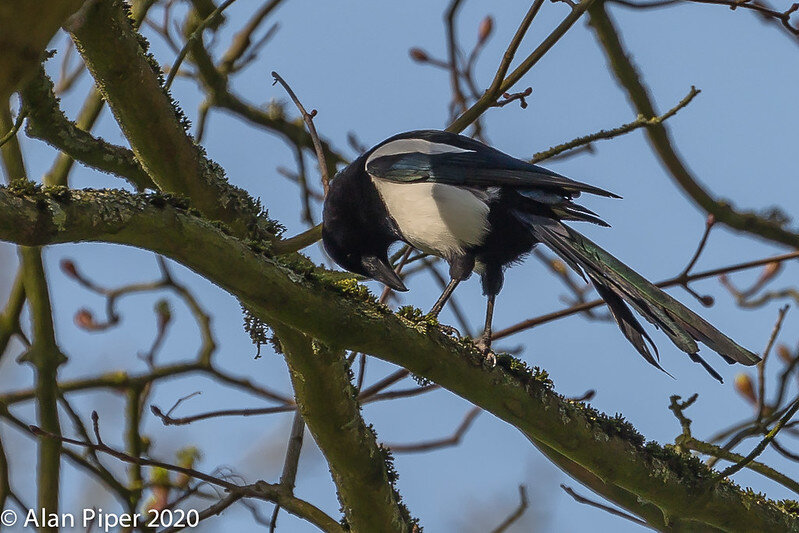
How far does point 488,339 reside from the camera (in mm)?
2990

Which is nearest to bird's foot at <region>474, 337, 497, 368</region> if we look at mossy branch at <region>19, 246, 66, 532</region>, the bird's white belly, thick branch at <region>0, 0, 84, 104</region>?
the bird's white belly

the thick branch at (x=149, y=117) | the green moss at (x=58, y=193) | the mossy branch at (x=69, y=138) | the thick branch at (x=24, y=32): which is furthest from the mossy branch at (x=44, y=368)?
the thick branch at (x=24, y=32)

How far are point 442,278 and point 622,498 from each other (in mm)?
1429

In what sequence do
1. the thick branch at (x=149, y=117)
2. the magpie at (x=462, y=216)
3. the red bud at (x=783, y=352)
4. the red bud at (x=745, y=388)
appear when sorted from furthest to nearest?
the red bud at (x=783, y=352) → the red bud at (x=745, y=388) → the magpie at (x=462, y=216) → the thick branch at (x=149, y=117)

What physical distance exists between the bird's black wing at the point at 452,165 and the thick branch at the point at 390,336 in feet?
3.21

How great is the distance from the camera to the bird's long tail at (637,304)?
7.99ft

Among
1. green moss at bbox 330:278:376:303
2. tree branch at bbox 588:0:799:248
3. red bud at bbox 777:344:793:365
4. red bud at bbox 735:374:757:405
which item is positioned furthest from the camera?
red bud at bbox 777:344:793:365

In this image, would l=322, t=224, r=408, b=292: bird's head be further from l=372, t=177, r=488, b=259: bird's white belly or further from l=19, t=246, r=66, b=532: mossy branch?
l=19, t=246, r=66, b=532: mossy branch

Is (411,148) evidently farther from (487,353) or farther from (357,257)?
(487,353)

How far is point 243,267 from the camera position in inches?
76.6

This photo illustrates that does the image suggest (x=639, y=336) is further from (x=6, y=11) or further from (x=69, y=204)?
(x=6, y=11)

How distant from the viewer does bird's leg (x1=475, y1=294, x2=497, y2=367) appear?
8.05ft

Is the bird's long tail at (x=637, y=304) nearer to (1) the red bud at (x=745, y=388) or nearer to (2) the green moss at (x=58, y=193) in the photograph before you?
(2) the green moss at (x=58, y=193)

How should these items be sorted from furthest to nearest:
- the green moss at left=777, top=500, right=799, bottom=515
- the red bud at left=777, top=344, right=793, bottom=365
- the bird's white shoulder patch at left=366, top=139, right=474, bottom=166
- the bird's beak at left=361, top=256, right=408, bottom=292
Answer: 1. the red bud at left=777, top=344, right=793, bottom=365
2. the bird's beak at left=361, top=256, right=408, bottom=292
3. the bird's white shoulder patch at left=366, top=139, right=474, bottom=166
4. the green moss at left=777, top=500, right=799, bottom=515
